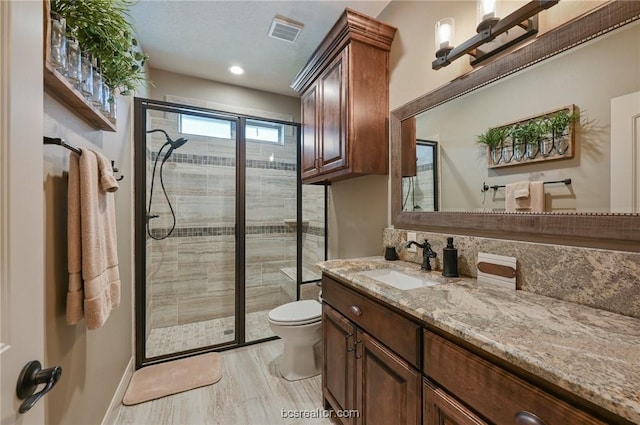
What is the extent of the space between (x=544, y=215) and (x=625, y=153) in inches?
11.8

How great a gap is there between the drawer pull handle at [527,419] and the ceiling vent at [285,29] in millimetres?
2487

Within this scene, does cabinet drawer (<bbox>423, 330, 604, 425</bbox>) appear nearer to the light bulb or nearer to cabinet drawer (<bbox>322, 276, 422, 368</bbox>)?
cabinet drawer (<bbox>322, 276, 422, 368</bbox>)

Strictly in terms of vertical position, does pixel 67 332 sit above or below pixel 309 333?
above

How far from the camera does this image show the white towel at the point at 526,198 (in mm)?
1095

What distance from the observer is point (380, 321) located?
3.66ft

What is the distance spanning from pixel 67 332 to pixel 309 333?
1369 millimetres

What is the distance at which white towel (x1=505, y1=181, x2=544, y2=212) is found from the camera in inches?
43.1

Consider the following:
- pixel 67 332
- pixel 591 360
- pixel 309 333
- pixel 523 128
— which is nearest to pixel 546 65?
pixel 523 128

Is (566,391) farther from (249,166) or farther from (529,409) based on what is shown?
(249,166)

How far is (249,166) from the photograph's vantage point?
2.80 meters

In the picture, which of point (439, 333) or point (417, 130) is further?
point (417, 130)

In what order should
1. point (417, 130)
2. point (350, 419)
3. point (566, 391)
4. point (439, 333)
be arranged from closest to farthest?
point (566, 391) → point (439, 333) → point (350, 419) → point (417, 130)

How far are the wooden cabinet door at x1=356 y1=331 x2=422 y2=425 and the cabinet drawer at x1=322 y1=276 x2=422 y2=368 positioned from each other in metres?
0.04

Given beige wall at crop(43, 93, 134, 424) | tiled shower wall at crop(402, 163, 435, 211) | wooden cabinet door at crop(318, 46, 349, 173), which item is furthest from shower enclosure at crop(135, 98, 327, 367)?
tiled shower wall at crop(402, 163, 435, 211)
